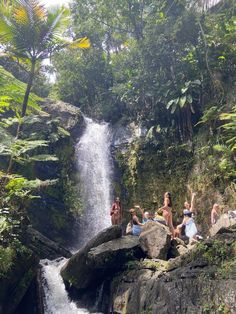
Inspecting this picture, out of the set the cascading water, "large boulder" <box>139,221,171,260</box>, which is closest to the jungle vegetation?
the cascading water

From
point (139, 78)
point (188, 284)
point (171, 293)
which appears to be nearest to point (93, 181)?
point (139, 78)

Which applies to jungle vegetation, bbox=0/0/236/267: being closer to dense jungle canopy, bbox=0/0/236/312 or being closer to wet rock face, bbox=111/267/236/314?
dense jungle canopy, bbox=0/0/236/312

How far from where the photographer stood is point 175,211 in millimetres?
13852

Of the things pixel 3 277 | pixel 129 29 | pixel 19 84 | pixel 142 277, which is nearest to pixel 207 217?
pixel 142 277

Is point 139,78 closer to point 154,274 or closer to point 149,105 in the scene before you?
point 149,105

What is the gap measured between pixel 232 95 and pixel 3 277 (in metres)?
11.1

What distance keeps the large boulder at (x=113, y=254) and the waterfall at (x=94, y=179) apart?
6.02 metres

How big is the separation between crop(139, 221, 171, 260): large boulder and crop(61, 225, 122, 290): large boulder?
1178 millimetres

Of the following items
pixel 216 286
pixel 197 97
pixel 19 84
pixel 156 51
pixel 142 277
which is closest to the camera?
pixel 216 286

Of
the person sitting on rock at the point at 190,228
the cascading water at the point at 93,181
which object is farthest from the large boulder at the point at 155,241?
the cascading water at the point at 93,181

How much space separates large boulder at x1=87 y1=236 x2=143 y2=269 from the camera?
9.06 metres

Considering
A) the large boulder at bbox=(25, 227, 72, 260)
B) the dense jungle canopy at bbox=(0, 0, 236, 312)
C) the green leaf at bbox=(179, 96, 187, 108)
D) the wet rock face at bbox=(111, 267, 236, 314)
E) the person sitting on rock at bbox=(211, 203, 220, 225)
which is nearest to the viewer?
the wet rock face at bbox=(111, 267, 236, 314)

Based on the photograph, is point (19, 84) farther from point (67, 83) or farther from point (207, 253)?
point (67, 83)

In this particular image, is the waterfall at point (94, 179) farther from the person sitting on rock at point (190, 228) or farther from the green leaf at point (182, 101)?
the person sitting on rock at point (190, 228)
